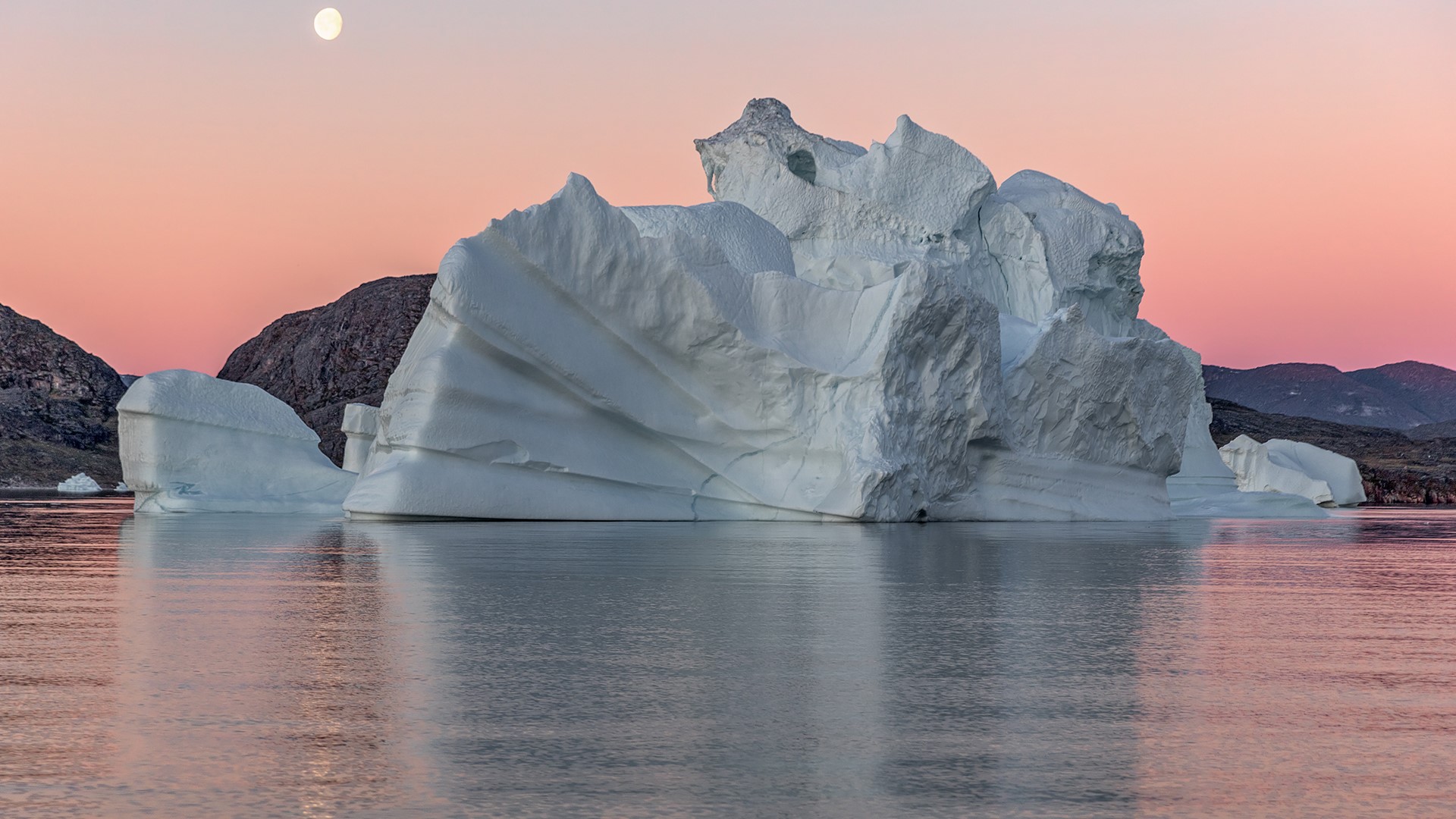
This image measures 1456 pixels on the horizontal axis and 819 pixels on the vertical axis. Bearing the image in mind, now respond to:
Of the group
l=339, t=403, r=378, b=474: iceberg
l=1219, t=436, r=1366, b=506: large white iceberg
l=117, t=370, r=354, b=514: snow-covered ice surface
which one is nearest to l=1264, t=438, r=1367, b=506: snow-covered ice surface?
l=1219, t=436, r=1366, b=506: large white iceberg

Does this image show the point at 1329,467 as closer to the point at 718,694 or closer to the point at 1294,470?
the point at 1294,470

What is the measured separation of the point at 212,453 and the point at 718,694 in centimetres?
1914

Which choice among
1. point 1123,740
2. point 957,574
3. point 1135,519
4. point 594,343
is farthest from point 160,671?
point 1135,519

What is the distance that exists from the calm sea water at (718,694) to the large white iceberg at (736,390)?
26.0ft

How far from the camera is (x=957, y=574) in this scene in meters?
8.62

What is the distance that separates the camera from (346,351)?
A: 101 m

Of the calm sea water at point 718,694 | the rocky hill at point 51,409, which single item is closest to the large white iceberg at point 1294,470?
the calm sea water at point 718,694

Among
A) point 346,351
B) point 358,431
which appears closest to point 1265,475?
point 358,431

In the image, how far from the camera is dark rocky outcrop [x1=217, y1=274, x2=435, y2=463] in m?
97.6

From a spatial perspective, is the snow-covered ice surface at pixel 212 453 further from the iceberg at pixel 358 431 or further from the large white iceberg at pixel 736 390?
the large white iceberg at pixel 736 390

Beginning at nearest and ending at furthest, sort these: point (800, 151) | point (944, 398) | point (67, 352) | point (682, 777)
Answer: point (682, 777) → point (944, 398) → point (800, 151) → point (67, 352)

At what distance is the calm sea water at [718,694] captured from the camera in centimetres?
291

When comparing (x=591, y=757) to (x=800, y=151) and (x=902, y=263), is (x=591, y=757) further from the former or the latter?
(x=800, y=151)

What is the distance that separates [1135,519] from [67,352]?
86.0 metres
